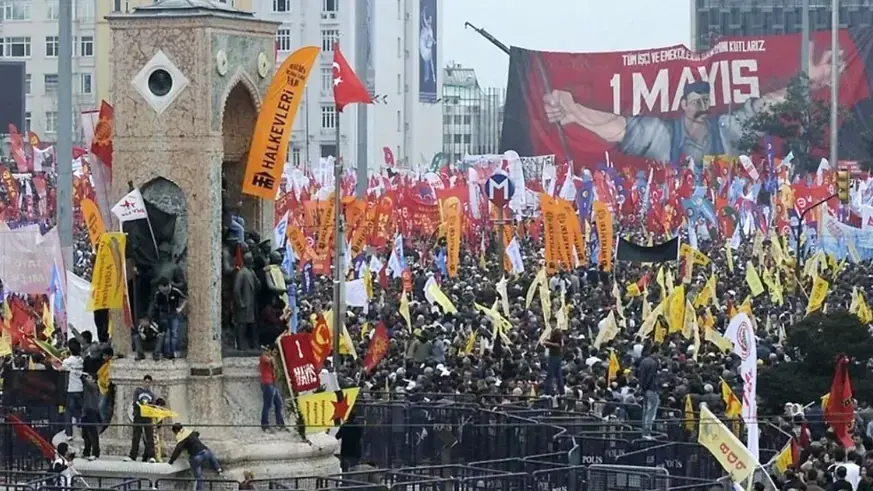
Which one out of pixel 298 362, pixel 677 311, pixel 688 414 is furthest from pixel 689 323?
pixel 298 362

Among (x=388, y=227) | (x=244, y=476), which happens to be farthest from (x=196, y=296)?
(x=388, y=227)

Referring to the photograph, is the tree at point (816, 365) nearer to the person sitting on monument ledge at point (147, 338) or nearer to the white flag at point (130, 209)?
the person sitting on monument ledge at point (147, 338)

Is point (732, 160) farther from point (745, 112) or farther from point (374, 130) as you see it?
point (374, 130)

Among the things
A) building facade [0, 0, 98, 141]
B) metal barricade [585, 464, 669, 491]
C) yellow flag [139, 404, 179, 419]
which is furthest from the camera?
building facade [0, 0, 98, 141]

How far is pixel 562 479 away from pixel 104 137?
5.48 m

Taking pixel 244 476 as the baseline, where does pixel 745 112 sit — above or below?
above

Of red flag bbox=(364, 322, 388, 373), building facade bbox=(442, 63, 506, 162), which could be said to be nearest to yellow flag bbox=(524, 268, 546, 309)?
red flag bbox=(364, 322, 388, 373)

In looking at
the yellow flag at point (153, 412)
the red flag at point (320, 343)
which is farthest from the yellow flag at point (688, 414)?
the yellow flag at point (153, 412)

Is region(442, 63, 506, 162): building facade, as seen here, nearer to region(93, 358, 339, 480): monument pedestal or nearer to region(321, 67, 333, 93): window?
region(321, 67, 333, 93): window

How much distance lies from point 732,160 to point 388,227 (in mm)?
36030

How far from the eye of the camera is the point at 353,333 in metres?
33.2

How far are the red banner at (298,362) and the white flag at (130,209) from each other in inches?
72.2

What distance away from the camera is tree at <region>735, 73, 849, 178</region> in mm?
89750

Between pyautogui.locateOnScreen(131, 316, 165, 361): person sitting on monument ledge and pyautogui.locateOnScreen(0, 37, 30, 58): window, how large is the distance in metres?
87.6
